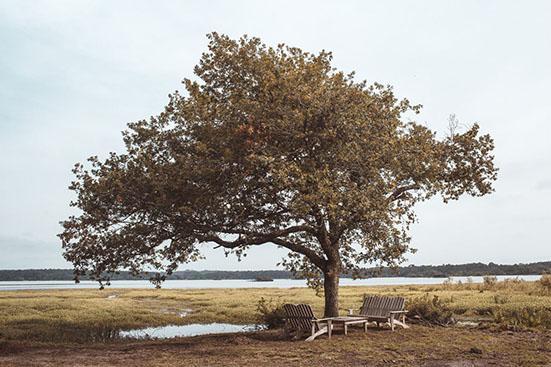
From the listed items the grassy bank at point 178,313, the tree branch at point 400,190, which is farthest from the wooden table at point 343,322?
the grassy bank at point 178,313

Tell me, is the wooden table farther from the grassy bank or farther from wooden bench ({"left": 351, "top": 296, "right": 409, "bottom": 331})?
the grassy bank

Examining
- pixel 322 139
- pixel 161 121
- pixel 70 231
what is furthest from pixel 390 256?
pixel 70 231

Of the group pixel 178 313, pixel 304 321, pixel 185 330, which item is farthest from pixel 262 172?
pixel 178 313

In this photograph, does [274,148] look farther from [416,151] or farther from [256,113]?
[416,151]

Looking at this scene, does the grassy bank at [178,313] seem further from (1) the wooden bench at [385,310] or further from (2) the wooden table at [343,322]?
(2) the wooden table at [343,322]

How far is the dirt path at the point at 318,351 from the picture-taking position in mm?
18984

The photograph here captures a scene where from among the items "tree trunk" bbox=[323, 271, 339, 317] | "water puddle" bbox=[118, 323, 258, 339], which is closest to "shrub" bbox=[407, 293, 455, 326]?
"tree trunk" bbox=[323, 271, 339, 317]

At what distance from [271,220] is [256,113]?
5.97 m

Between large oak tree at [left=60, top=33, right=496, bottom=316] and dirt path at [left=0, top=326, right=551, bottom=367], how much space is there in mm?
4621

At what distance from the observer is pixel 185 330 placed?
117ft

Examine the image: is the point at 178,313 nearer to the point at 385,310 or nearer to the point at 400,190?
the point at 385,310

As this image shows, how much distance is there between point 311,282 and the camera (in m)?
30.6

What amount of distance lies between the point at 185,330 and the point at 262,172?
15986mm

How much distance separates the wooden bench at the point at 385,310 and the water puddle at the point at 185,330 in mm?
7737
